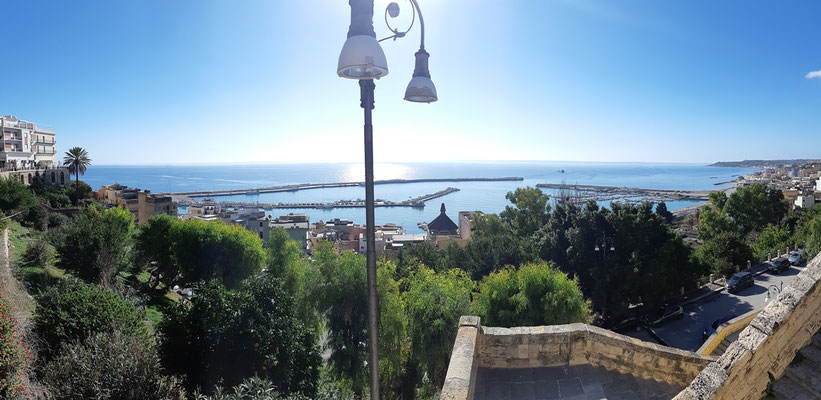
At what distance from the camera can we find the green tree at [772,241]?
94.4 ft

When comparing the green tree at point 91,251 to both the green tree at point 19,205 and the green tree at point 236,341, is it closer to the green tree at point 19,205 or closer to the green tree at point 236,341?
the green tree at point 236,341

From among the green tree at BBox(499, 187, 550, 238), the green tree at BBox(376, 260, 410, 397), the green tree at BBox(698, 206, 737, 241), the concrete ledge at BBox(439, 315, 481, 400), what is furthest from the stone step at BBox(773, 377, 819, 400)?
the green tree at BBox(698, 206, 737, 241)

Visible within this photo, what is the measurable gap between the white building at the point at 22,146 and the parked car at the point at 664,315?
49.8m

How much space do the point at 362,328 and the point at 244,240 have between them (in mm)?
8383

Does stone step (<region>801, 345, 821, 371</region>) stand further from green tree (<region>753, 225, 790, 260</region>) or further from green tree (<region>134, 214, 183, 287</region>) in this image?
green tree (<region>753, 225, 790, 260</region>)

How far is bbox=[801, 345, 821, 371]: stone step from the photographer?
9.78 ft

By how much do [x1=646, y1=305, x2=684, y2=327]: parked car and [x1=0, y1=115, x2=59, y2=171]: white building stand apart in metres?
49.8

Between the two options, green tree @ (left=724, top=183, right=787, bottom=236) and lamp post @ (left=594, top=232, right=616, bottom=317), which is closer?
lamp post @ (left=594, top=232, right=616, bottom=317)

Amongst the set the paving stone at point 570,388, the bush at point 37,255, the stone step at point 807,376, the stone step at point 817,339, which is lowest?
the bush at point 37,255

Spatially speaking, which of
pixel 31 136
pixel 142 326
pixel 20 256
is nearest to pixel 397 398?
pixel 142 326

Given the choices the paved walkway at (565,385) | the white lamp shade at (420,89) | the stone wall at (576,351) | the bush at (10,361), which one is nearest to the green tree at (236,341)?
the bush at (10,361)

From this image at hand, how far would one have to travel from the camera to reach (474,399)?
4730 millimetres

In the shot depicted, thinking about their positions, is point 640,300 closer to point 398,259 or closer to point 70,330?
point 398,259

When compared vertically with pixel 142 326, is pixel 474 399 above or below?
above
